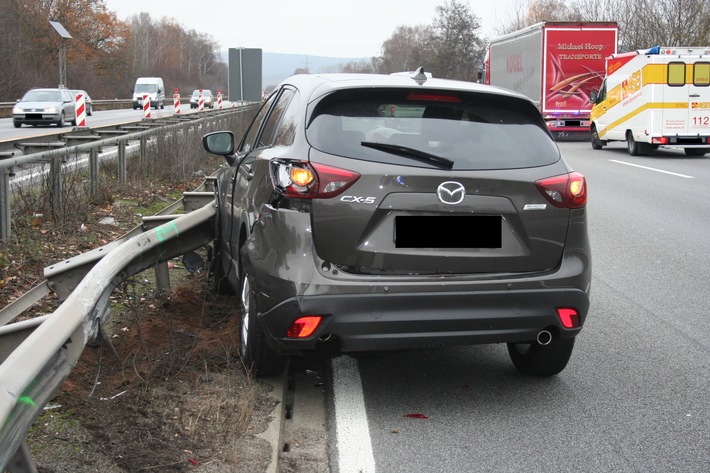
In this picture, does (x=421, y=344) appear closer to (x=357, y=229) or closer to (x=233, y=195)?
(x=357, y=229)

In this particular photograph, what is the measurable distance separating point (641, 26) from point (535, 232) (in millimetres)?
45919

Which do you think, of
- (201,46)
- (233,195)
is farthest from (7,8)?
(201,46)

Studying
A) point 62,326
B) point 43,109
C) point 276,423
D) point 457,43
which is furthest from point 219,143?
point 457,43

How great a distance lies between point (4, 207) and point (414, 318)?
513 centimetres

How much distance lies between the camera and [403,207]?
4.44 m

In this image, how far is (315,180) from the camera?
14.6 ft

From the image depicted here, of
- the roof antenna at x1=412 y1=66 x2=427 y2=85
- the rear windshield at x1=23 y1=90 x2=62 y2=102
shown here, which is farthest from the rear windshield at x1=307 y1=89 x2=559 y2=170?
the rear windshield at x1=23 y1=90 x2=62 y2=102

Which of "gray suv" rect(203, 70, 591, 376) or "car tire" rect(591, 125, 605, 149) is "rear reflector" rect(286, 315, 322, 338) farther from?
"car tire" rect(591, 125, 605, 149)

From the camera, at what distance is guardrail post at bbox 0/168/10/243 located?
814 cm

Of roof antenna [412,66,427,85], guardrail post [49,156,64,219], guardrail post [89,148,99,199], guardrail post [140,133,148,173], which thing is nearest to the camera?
roof antenna [412,66,427,85]

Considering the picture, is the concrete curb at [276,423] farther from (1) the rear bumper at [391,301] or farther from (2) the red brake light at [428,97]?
(2) the red brake light at [428,97]

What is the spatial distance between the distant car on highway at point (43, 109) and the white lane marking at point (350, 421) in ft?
113

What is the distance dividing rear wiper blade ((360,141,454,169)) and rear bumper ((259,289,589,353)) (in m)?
0.67

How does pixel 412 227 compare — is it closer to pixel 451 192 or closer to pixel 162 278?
pixel 451 192
